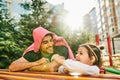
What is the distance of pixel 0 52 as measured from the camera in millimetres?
6770

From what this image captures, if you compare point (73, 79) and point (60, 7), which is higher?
point (60, 7)

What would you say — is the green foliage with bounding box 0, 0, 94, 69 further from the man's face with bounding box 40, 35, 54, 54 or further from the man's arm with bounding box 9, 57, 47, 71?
the man's arm with bounding box 9, 57, 47, 71

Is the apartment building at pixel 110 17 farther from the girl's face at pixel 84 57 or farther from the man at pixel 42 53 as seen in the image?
the girl's face at pixel 84 57

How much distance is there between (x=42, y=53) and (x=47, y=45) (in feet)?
0.41

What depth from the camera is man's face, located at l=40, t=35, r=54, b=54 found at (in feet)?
7.89

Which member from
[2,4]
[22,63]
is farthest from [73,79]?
[2,4]

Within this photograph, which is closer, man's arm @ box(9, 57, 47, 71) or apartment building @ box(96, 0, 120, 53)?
man's arm @ box(9, 57, 47, 71)

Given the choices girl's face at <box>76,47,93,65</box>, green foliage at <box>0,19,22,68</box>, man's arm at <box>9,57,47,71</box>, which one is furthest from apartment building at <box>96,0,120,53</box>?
girl's face at <box>76,47,93,65</box>

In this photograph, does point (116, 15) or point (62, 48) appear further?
point (116, 15)

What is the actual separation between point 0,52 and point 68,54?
4677 mm

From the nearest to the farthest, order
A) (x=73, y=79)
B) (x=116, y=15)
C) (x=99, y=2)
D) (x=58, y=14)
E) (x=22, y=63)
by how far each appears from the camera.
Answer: (x=73, y=79), (x=22, y=63), (x=58, y=14), (x=116, y=15), (x=99, y=2)

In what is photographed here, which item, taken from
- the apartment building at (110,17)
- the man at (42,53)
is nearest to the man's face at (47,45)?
the man at (42,53)

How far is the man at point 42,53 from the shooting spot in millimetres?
2227

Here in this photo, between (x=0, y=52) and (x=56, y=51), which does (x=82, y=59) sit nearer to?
(x=56, y=51)
